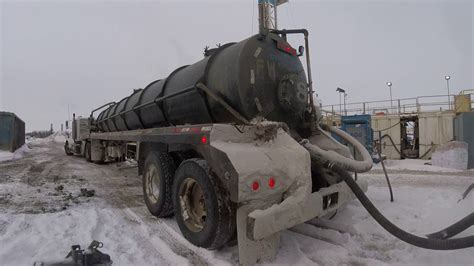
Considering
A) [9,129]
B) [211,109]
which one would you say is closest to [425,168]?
[211,109]

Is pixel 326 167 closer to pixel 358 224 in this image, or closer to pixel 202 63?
pixel 358 224

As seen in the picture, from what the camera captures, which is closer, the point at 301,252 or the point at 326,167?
→ the point at 301,252

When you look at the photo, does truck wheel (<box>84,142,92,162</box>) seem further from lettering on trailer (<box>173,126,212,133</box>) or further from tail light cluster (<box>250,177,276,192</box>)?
tail light cluster (<box>250,177,276,192</box>)

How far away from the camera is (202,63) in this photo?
489 cm

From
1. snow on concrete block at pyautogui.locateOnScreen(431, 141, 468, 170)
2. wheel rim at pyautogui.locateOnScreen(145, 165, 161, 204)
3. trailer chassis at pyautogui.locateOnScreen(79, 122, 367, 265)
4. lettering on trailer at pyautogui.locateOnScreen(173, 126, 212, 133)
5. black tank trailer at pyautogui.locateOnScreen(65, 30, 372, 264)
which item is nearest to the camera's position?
trailer chassis at pyautogui.locateOnScreen(79, 122, 367, 265)

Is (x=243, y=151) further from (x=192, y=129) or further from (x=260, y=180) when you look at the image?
(x=192, y=129)

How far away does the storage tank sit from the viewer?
159 inches

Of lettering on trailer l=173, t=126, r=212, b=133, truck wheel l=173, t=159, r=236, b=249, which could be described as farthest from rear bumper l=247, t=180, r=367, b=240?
lettering on trailer l=173, t=126, r=212, b=133

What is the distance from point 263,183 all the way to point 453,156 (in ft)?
40.2

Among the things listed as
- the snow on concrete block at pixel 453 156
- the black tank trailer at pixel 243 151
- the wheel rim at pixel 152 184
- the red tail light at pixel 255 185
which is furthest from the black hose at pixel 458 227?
the snow on concrete block at pixel 453 156

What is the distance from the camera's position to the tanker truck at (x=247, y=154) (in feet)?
10.5

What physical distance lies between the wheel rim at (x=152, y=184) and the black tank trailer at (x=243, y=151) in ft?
0.06

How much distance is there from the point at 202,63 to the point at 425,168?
1115 centimetres

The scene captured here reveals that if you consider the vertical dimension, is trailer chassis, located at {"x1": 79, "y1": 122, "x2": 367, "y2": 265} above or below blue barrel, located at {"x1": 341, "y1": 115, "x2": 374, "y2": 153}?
below
